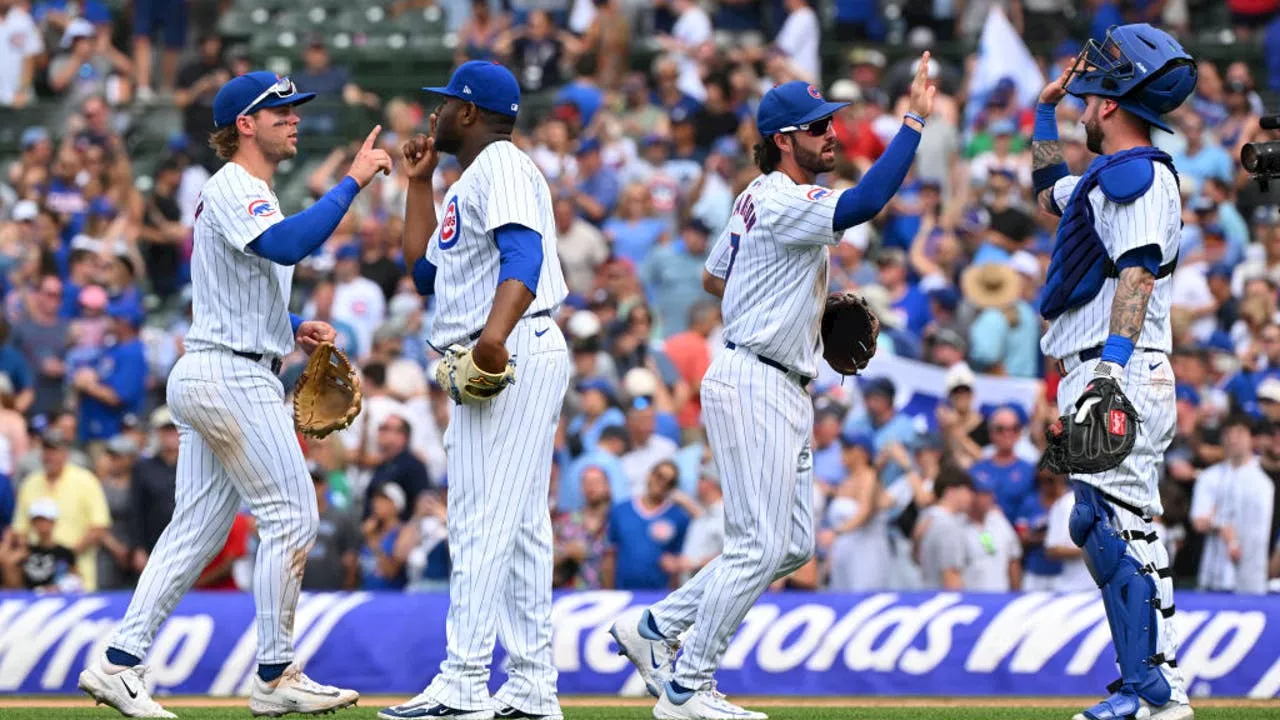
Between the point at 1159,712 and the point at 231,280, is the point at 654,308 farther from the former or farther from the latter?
the point at 1159,712

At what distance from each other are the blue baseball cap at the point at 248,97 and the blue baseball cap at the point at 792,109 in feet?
5.93

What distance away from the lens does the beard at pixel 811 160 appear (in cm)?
827

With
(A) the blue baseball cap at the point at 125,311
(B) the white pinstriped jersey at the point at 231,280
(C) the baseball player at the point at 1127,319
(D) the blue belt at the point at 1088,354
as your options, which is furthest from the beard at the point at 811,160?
(A) the blue baseball cap at the point at 125,311

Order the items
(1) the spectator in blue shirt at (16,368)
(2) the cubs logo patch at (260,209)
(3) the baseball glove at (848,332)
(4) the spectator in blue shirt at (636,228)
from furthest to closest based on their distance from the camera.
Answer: (4) the spectator in blue shirt at (636,228) → (1) the spectator in blue shirt at (16,368) → (3) the baseball glove at (848,332) → (2) the cubs logo patch at (260,209)

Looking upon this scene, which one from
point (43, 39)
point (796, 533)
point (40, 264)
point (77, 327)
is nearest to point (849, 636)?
point (796, 533)

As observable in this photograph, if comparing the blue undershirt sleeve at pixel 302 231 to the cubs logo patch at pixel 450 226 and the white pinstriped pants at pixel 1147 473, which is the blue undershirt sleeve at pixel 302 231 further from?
the white pinstriped pants at pixel 1147 473

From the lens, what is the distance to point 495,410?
7.63 meters

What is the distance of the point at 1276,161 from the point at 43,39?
16289 millimetres

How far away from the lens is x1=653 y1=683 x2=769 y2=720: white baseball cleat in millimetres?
8016

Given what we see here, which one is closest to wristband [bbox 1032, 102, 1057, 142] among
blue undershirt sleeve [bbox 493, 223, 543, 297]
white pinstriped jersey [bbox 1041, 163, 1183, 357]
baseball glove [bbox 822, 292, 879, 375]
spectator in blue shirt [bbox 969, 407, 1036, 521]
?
white pinstriped jersey [bbox 1041, 163, 1183, 357]

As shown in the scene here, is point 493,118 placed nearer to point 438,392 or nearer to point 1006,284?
point 438,392

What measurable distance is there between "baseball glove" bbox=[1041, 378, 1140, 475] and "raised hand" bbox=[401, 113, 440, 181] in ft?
8.70

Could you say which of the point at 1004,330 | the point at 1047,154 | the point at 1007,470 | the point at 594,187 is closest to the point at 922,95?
the point at 1047,154

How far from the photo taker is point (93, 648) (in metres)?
11.5
